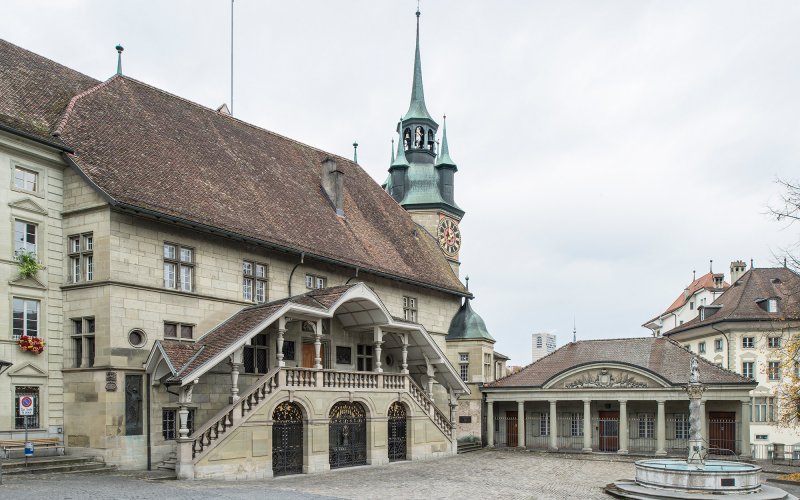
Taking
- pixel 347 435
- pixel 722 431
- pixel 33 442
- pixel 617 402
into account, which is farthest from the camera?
pixel 617 402

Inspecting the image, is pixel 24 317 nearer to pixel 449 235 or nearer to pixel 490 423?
pixel 490 423

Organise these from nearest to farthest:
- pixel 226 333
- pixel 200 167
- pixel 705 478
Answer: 1. pixel 705 478
2. pixel 226 333
3. pixel 200 167

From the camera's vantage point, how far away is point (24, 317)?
2311 cm

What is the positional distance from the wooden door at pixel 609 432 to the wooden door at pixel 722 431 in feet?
13.4

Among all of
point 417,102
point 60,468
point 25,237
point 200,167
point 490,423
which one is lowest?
point 490,423

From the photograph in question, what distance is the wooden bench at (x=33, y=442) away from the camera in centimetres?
2155

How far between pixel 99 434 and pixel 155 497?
5760 millimetres

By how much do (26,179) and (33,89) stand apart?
3.70m

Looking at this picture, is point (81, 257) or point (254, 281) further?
point (254, 281)

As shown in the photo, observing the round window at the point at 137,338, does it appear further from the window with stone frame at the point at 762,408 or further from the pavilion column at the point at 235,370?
the window with stone frame at the point at 762,408

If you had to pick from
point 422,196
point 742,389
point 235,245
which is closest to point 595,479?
point 742,389

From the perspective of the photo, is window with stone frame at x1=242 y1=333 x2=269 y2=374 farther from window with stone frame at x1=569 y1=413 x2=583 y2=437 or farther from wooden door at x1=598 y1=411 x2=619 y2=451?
wooden door at x1=598 y1=411 x2=619 y2=451

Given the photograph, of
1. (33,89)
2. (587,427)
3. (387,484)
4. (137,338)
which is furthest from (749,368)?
(33,89)

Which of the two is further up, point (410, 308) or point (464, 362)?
point (410, 308)
